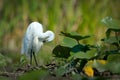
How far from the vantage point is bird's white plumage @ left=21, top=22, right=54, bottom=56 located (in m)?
3.69

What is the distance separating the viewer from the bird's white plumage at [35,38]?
3686 mm

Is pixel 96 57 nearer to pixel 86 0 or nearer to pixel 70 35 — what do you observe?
pixel 70 35

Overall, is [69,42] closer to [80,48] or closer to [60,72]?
[80,48]

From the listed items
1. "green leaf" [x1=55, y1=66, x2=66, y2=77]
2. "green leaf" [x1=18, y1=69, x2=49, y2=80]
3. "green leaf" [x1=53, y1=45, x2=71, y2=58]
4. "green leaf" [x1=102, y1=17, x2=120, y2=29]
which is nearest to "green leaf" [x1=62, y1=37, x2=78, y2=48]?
"green leaf" [x1=53, y1=45, x2=71, y2=58]

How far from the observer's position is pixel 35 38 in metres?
3.74

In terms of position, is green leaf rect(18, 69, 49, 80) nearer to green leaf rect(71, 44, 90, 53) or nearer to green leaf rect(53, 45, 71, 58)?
green leaf rect(71, 44, 90, 53)

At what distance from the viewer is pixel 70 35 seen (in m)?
3.02

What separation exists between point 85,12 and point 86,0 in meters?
0.19

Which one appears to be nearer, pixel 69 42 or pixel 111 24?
pixel 111 24

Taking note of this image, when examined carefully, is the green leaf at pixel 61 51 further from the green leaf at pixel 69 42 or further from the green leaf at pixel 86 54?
the green leaf at pixel 86 54

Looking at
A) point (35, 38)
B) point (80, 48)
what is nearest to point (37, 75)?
point (80, 48)

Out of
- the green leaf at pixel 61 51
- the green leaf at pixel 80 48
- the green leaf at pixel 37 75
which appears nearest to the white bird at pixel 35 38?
the green leaf at pixel 61 51

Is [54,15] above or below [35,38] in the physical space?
above

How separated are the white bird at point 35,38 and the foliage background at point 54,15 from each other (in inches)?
119
